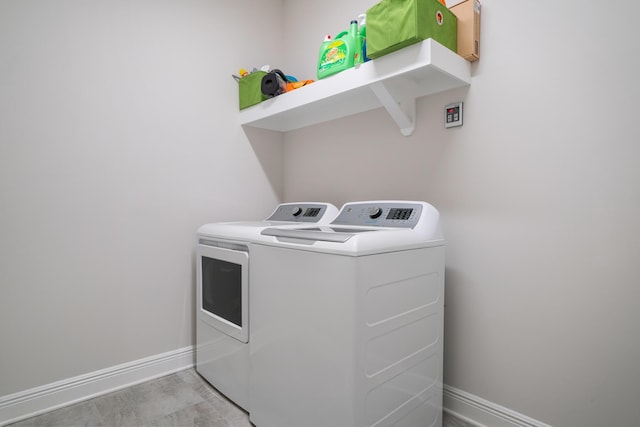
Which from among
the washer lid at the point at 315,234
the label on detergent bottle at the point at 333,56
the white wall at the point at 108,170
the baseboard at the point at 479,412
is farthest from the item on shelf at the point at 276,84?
the baseboard at the point at 479,412

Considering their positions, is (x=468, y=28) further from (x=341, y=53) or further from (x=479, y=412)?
(x=479, y=412)

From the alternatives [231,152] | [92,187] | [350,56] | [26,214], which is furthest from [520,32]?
[26,214]

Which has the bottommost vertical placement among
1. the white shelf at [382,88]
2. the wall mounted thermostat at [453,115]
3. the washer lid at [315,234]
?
the washer lid at [315,234]

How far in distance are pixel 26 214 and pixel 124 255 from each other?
48 centimetres

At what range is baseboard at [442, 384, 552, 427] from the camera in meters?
1.42

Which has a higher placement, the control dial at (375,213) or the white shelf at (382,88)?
the white shelf at (382,88)

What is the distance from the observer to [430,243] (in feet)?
4.62

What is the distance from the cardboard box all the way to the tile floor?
169 cm

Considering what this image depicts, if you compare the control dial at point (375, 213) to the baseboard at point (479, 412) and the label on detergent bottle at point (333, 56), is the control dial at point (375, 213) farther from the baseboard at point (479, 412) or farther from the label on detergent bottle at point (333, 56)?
the baseboard at point (479, 412)

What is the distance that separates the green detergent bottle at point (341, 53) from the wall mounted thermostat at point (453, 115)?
49 centimetres

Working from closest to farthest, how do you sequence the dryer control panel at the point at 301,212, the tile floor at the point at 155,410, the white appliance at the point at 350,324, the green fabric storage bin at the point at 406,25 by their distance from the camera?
1. the white appliance at the point at 350,324
2. the green fabric storage bin at the point at 406,25
3. the tile floor at the point at 155,410
4. the dryer control panel at the point at 301,212

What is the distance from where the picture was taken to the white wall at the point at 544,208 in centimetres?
118

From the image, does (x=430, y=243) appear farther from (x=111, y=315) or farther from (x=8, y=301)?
(x=8, y=301)

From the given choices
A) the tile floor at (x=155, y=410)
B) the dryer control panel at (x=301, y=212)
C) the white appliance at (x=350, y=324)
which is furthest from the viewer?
the dryer control panel at (x=301, y=212)
